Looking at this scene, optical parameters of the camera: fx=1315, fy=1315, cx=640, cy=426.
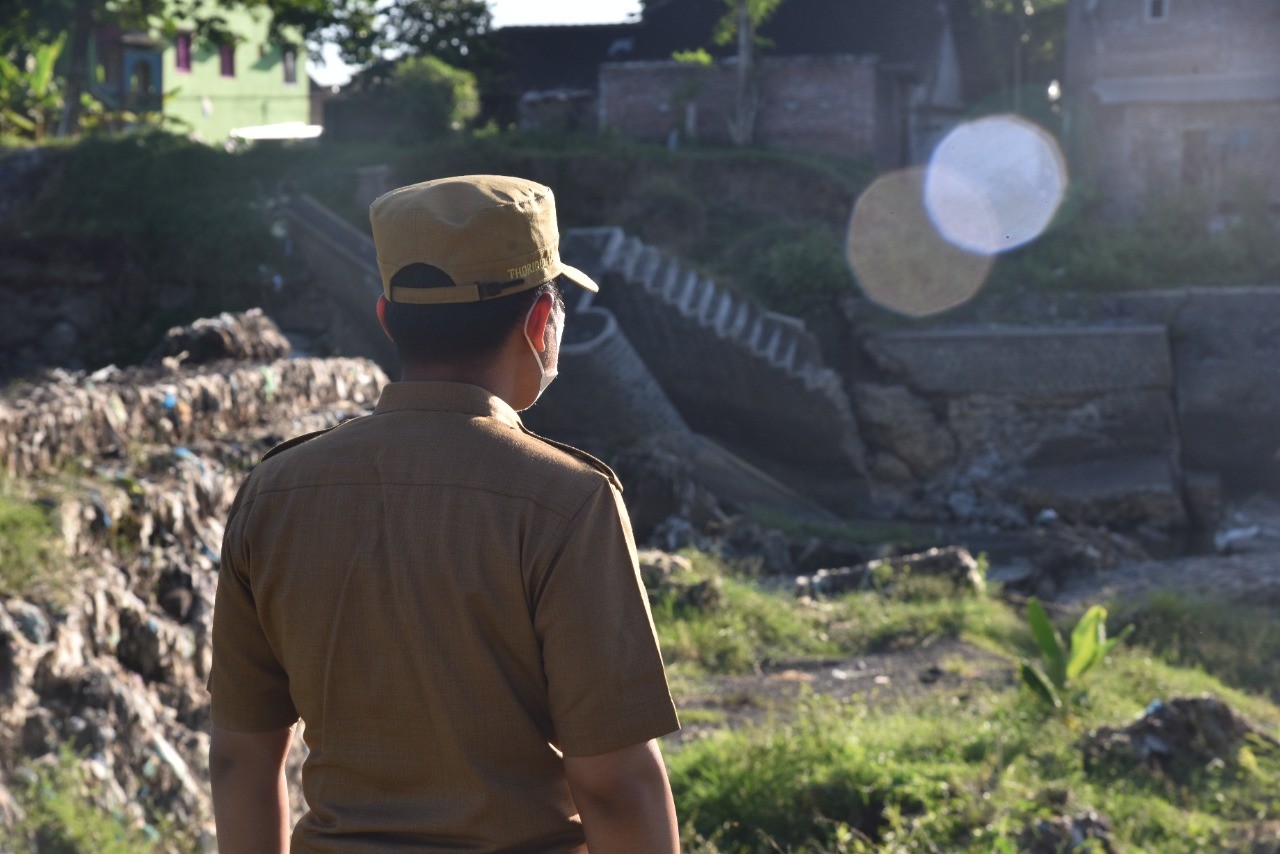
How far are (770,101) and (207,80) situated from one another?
15.9 metres

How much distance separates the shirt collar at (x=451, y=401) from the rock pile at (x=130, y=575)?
3025 mm

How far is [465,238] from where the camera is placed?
1924 millimetres

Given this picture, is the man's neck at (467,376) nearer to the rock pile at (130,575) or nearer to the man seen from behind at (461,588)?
the man seen from behind at (461,588)

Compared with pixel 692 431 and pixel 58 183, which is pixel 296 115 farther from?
pixel 692 431

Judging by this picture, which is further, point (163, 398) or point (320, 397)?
point (320, 397)

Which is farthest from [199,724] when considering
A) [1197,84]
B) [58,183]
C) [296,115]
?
[296,115]

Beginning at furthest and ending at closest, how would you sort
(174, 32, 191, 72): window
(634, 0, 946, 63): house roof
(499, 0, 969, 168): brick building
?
1. (174, 32, 191, 72): window
2. (634, 0, 946, 63): house roof
3. (499, 0, 969, 168): brick building

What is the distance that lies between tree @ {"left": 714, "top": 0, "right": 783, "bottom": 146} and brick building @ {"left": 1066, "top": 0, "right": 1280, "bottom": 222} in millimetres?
6194

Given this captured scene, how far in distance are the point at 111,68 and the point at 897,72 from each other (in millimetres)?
18317

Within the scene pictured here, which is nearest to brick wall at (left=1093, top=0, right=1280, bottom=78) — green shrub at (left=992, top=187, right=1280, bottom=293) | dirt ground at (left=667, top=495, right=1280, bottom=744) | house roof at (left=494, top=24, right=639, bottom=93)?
green shrub at (left=992, top=187, right=1280, bottom=293)

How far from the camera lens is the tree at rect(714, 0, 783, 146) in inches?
974

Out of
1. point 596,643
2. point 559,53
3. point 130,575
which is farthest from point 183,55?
point 596,643

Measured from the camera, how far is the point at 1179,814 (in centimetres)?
519

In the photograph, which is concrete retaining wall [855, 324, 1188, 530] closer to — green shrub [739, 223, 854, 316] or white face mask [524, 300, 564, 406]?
green shrub [739, 223, 854, 316]
